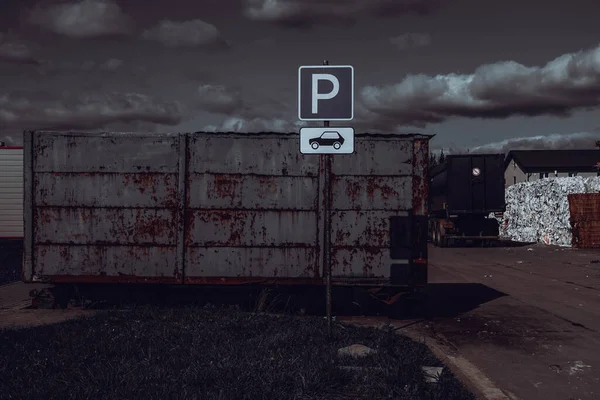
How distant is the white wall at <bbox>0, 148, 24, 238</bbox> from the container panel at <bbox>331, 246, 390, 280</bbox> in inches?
797

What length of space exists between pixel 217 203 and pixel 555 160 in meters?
61.0

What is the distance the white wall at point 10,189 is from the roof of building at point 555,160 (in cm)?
5178

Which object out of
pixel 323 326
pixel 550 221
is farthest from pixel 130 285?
pixel 550 221

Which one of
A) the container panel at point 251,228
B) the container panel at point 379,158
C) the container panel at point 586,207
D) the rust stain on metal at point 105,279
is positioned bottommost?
the rust stain on metal at point 105,279

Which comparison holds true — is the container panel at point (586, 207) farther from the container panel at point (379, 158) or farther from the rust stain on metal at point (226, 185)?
the rust stain on metal at point (226, 185)

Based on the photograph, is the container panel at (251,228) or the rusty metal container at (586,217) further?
the rusty metal container at (586,217)

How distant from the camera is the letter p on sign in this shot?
701 cm

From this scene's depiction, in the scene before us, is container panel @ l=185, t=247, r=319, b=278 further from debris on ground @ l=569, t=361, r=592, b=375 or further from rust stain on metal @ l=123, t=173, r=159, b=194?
debris on ground @ l=569, t=361, r=592, b=375

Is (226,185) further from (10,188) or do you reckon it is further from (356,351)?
(10,188)

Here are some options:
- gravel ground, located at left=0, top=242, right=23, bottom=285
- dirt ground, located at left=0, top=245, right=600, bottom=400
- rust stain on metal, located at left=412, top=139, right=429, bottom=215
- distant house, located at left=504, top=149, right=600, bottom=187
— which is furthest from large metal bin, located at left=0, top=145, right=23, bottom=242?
distant house, located at left=504, top=149, right=600, bottom=187

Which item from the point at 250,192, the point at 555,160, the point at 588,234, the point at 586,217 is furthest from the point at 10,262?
the point at 555,160

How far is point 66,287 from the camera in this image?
31.2ft

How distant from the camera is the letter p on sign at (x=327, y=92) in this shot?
701 cm

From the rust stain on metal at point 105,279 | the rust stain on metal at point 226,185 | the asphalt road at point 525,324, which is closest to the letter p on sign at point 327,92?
the rust stain on metal at point 226,185
